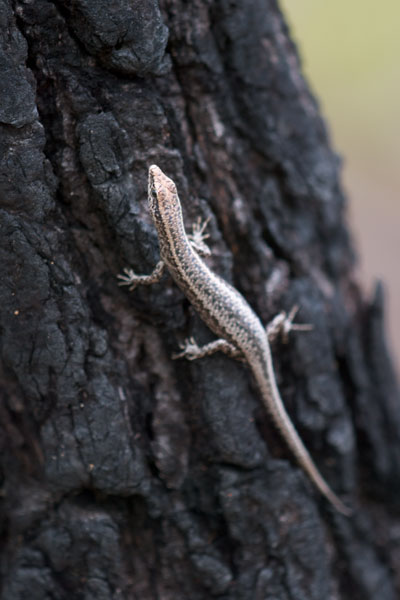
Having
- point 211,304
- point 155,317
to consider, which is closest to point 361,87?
point 211,304

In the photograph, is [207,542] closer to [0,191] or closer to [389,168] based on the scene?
[0,191]

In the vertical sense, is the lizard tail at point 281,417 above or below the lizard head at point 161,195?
below

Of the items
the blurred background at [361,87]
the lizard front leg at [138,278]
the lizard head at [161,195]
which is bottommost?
the lizard front leg at [138,278]

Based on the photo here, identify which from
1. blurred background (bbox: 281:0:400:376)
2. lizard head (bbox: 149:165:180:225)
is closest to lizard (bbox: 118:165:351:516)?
lizard head (bbox: 149:165:180:225)

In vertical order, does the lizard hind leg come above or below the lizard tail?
above

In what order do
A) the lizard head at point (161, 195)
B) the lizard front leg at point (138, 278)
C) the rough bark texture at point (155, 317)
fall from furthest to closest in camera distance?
the lizard front leg at point (138, 278) → the lizard head at point (161, 195) → the rough bark texture at point (155, 317)

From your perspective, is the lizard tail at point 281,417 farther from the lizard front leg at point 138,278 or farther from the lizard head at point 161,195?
the lizard head at point 161,195

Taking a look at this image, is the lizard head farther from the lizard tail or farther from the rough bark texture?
the lizard tail

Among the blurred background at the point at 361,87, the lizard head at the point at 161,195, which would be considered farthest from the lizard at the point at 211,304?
the blurred background at the point at 361,87

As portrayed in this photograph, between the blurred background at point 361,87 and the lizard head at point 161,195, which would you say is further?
the blurred background at point 361,87
